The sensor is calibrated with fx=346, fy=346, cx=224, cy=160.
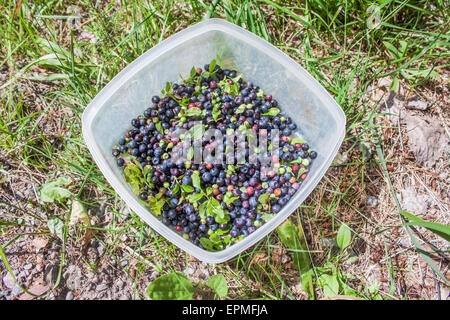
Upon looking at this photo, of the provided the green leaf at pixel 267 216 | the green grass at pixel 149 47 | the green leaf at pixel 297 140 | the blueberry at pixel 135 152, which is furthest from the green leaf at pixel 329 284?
the blueberry at pixel 135 152

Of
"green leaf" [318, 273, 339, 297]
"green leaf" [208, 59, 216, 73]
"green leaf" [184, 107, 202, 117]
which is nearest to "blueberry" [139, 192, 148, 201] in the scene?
"green leaf" [184, 107, 202, 117]

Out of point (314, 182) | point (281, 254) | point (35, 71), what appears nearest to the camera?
point (314, 182)

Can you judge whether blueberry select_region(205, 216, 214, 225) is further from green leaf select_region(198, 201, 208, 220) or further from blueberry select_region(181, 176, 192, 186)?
blueberry select_region(181, 176, 192, 186)

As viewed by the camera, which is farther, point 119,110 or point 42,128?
point 42,128

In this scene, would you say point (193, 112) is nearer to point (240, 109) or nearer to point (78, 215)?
point (240, 109)

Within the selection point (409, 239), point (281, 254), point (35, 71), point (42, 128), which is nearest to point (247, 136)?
point (281, 254)

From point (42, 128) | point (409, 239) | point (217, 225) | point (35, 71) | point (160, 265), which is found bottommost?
point (409, 239)

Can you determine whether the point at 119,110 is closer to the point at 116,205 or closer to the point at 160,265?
the point at 116,205
